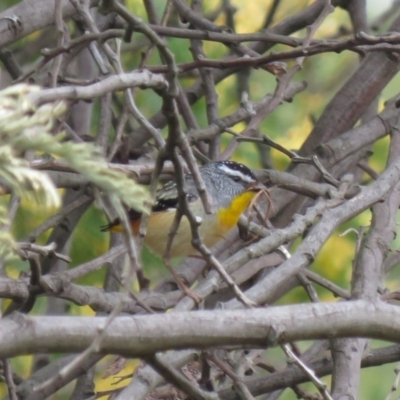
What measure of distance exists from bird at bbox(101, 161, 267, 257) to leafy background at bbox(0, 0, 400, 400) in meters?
0.19

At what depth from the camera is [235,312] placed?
2117 millimetres

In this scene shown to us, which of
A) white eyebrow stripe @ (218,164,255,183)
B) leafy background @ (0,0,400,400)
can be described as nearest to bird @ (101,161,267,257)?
white eyebrow stripe @ (218,164,255,183)

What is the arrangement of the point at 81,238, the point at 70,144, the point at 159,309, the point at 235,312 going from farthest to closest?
the point at 81,238 < the point at 159,309 < the point at 235,312 < the point at 70,144

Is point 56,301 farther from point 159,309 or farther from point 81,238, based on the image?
point 159,309

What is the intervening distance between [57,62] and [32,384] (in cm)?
148

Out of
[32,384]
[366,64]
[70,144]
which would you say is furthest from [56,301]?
[70,144]

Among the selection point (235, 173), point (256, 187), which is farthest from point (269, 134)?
point (256, 187)

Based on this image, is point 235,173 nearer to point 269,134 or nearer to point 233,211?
point 233,211

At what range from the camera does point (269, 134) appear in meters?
5.97

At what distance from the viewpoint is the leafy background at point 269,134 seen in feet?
16.0

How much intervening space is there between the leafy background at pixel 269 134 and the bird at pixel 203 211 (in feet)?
0.62

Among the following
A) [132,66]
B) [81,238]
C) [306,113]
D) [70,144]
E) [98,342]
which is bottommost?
[306,113]

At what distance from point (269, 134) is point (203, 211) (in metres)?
1.30

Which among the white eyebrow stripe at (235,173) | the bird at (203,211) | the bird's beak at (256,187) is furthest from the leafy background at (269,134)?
the bird's beak at (256,187)
